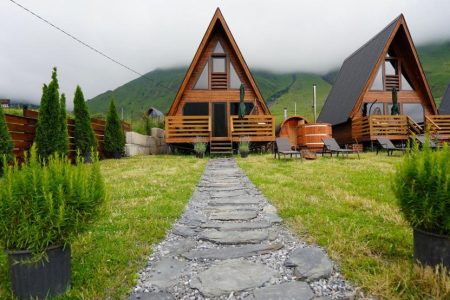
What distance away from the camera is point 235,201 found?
5133 millimetres

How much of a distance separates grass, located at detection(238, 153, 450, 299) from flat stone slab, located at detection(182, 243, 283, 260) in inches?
18.2

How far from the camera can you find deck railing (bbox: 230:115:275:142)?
16688 millimetres

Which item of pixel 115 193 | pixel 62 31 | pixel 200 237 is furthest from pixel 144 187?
pixel 62 31

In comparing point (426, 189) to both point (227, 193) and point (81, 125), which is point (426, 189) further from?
point (81, 125)

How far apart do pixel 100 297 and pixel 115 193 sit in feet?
12.2

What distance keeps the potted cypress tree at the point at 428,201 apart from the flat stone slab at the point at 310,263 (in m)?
0.66

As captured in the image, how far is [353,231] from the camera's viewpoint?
131 inches

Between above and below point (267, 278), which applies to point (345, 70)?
above

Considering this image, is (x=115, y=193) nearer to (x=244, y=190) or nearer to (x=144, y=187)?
(x=144, y=187)

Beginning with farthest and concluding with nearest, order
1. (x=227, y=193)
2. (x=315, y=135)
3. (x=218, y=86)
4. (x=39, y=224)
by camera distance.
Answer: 1. (x=218, y=86)
2. (x=315, y=135)
3. (x=227, y=193)
4. (x=39, y=224)

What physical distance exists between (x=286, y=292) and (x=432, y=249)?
42.1 inches

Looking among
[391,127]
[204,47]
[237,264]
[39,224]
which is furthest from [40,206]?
[391,127]

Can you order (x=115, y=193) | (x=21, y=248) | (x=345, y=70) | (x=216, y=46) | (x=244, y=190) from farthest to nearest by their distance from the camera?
(x=345, y=70)
(x=216, y=46)
(x=244, y=190)
(x=115, y=193)
(x=21, y=248)

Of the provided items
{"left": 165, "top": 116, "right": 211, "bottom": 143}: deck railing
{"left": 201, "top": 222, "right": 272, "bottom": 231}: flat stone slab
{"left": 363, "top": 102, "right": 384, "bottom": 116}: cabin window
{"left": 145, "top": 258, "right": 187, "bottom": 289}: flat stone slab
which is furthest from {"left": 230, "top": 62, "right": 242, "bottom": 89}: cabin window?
{"left": 145, "top": 258, "right": 187, "bottom": 289}: flat stone slab
